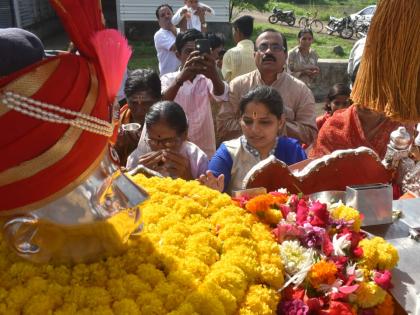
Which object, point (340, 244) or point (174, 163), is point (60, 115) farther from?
point (174, 163)

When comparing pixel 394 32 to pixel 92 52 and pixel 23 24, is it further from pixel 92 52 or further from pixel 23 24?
pixel 23 24

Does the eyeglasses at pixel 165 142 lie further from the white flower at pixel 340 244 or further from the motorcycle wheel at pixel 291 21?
the motorcycle wheel at pixel 291 21

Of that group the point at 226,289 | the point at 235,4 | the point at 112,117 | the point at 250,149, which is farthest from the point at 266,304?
the point at 235,4

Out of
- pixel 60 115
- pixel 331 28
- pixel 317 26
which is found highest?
pixel 60 115

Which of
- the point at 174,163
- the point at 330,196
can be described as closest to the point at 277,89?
the point at 174,163

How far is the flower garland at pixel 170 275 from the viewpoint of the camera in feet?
3.96

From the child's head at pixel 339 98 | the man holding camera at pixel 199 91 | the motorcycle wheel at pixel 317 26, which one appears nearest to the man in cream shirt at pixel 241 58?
the child's head at pixel 339 98

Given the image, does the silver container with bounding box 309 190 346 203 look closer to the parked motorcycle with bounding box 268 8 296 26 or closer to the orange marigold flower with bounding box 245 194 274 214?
the orange marigold flower with bounding box 245 194 274 214

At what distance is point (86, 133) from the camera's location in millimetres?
1133

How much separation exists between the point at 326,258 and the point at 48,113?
37.7 inches

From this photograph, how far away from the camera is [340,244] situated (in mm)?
1530

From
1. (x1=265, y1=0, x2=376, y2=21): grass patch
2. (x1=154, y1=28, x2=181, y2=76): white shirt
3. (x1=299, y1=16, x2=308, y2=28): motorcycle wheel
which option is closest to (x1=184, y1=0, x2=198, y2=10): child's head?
(x1=154, y1=28, x2=181, y2=76): white shirt

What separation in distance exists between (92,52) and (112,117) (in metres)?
0.18

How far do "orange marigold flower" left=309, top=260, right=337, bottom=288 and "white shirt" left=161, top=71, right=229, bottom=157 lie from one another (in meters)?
2.08
